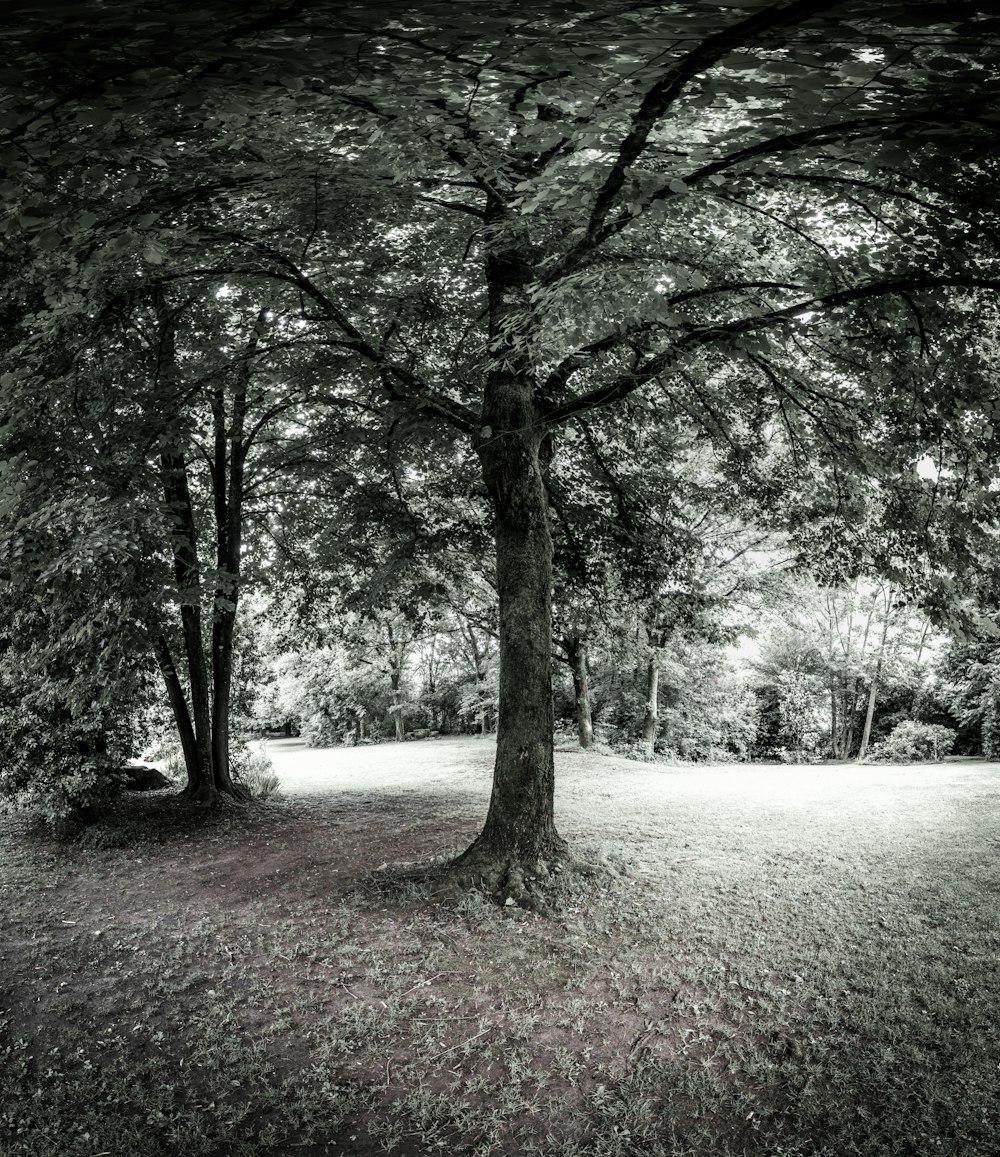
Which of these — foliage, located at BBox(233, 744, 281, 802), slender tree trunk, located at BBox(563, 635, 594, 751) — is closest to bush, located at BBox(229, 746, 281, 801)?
foliage, located at BBox(233, 744, 281, 802)

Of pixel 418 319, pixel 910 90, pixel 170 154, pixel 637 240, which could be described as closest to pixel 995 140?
pixel 910 90

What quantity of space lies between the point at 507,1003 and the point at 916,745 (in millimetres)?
25847

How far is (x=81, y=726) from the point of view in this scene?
977cm

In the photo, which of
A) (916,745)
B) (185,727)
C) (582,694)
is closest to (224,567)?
(185,727)

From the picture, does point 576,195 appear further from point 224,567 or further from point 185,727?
point 185,727

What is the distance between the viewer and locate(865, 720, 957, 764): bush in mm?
25062

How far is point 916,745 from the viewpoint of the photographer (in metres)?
25.6

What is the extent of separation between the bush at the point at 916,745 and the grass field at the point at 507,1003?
59.5 ft

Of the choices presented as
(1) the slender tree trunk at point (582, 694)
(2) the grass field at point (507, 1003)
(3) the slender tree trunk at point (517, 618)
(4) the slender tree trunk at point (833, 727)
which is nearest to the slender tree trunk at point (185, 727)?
(2) the grass field at point (507, 1003)

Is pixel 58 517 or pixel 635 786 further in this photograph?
pixel 635 786

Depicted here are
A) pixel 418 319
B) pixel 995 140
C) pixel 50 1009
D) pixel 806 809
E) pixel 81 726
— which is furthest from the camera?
pixel 806 809

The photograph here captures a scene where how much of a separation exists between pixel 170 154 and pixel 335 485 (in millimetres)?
7431

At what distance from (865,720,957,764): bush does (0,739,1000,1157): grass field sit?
18.1m

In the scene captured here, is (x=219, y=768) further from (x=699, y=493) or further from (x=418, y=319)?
(x=699, y=493)
